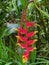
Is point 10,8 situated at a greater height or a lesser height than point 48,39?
greater

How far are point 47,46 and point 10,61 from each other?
27cm

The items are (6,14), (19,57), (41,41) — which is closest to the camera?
(19,57)

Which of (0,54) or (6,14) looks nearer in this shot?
(0,54)

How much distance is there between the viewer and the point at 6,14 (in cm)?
150

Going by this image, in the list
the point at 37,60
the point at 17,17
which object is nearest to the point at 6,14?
the point at 17,17

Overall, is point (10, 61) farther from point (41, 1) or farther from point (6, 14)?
point (41, 1)

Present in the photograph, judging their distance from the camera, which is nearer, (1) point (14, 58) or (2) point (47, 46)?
(1) point (14, 58)

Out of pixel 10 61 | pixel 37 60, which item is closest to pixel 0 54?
pixel 10 61

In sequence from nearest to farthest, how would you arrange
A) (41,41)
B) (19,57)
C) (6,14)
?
(19,57) < (6,14) < (41,41)

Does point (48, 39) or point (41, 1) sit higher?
point (41, 1)

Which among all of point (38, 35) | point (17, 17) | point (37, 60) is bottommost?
point (37, 60)

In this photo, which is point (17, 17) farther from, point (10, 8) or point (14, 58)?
point (14, 58)

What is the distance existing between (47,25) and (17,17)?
0.67 feet

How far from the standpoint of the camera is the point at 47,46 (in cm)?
151
